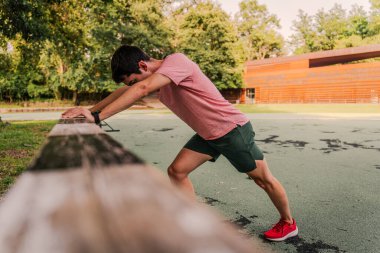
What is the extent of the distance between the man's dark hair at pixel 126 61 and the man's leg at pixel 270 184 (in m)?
1.18

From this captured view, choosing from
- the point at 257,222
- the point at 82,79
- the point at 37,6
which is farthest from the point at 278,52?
the point at 257,222

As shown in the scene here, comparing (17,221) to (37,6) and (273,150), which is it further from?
(37,6)

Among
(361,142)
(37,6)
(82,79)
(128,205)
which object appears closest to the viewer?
(128,205)

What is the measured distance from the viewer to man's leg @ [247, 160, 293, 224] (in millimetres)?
2873

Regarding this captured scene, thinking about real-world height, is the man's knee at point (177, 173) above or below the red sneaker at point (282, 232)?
above

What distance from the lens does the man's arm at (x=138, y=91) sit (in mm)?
2377

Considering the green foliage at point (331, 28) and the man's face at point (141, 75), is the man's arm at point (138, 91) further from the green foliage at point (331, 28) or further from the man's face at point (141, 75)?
the green foliage at point (331, 28)

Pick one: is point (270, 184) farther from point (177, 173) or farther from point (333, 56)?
point (333, 56)

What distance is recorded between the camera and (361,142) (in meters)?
8.73

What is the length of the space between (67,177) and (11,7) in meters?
10.6

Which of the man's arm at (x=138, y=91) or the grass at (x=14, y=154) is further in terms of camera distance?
the grass at (x=14, y=154)

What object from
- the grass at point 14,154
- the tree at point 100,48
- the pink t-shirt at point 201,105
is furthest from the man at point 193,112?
the tree at point 100,48

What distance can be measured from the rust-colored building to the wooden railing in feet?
124

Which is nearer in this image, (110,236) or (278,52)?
(110,236)
